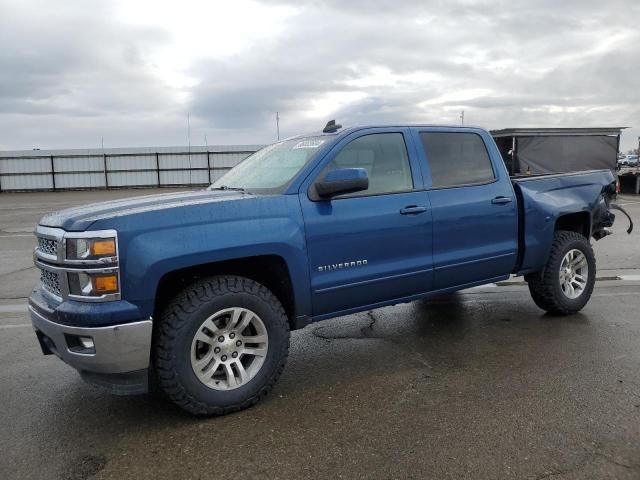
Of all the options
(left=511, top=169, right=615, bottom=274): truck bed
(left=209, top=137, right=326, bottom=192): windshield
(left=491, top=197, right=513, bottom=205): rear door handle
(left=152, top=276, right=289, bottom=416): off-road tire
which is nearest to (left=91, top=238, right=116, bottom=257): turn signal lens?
(left=152, top=276, right=289, bottom=416): off-road tire

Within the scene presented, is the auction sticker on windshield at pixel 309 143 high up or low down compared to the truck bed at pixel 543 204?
up

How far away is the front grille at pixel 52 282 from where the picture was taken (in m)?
3.26

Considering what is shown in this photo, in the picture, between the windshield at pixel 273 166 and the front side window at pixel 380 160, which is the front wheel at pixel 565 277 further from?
the windshield at pixel 273 166

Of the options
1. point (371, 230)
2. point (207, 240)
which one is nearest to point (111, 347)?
point (207, 240)

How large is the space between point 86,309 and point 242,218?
104 cm

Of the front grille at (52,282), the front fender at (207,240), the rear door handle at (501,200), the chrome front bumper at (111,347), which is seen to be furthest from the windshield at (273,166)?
the rear door handle at (501,200)

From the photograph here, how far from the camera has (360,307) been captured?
13.2 feet

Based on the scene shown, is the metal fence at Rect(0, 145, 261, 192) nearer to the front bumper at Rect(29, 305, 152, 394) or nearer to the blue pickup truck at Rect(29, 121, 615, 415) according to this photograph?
the blue pickup truck at Rect(29, 121, 615, 415)

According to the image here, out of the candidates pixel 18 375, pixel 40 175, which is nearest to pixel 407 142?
pixel 18 375

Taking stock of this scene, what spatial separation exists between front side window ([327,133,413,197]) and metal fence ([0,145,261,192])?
27979 millimetres

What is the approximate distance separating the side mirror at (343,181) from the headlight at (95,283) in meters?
1.44

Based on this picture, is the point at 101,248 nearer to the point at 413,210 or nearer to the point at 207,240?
the point at 207,240

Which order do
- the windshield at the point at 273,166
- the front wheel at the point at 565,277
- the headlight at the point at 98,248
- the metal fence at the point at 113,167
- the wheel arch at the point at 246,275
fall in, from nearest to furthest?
the headlight at the point at 98,248 → the wheel arch at the point at 246,275 → the windshield at the point at 273,166 → the front wheel at the point at 565,277 → the metal fence at the point at 113,167

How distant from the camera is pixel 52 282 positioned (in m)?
3.38
